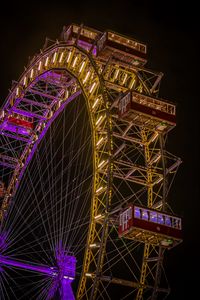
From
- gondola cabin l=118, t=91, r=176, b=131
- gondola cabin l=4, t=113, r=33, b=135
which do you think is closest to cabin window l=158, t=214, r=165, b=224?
gondola cabin l=118, t=91, r=176, b=131

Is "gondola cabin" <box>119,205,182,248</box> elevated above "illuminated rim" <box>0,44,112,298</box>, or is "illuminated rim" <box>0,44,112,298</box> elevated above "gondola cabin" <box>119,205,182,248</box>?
"illuminated rim" <box>0,44,112,298</box>

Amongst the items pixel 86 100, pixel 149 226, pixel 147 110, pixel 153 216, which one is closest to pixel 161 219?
pixel 153 216

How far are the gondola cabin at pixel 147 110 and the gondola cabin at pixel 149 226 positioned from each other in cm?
480

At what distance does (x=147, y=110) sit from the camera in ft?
85.2

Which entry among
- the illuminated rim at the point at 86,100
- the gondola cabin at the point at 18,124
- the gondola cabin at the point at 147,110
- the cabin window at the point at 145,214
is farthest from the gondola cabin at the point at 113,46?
the gondola cabin at the point at 18,124

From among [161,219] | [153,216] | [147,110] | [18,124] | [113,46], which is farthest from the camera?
[18,124]

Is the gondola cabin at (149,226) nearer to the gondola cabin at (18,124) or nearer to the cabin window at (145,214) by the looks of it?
the cabin window at (145,214)

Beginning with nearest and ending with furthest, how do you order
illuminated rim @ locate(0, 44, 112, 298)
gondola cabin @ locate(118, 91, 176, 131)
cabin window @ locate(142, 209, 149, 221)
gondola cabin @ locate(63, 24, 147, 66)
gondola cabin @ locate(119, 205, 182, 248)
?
gondola cabin @ locate(119, 205, 182, 248), cabin window @ locate(142, 209, 149, 221), illuminated rim @ locate(0, 44, 112, 298), gondola cabin @ locate(118, 91, 176, 131), gondola cabin @ locate(63, 24, 147, 66)

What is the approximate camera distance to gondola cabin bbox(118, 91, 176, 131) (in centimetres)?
2569

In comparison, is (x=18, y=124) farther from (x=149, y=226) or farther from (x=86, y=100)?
→ (x=149, y=226)

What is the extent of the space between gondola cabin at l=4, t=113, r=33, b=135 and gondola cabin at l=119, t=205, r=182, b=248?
A: 16.2 m

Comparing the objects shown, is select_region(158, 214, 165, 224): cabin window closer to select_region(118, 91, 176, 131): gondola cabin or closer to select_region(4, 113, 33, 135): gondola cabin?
select_region(118, 91, 176, 131): gondola cabin

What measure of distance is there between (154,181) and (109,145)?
4.02 metres

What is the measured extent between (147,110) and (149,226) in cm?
577
